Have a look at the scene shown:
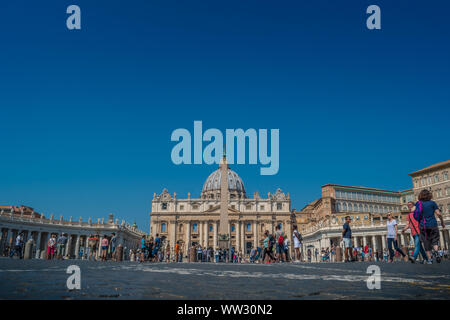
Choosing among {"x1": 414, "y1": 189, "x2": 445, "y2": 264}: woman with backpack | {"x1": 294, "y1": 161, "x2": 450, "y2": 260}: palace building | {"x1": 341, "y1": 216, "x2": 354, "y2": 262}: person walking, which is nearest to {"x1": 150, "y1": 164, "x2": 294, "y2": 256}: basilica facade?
{"x1": 294, "y1": 161, "x2": 450, "y2": 260}: palace building

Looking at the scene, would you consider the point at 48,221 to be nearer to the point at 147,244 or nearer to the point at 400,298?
the point at 147,244

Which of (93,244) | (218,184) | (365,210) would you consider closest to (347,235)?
(93,244)

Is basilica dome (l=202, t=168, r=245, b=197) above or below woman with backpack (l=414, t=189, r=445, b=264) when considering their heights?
above

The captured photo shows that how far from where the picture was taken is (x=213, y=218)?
3504 inches

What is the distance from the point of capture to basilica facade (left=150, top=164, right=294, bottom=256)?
8844 cm

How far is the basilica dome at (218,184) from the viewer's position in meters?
113

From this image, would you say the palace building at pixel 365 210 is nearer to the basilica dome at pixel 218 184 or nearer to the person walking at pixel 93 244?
the person walking at pixel 93 244

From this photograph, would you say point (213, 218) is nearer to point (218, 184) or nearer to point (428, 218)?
point (218, 184)

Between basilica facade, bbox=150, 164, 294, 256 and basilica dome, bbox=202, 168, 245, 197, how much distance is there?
19.9 meters

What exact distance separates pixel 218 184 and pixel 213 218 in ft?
87.9

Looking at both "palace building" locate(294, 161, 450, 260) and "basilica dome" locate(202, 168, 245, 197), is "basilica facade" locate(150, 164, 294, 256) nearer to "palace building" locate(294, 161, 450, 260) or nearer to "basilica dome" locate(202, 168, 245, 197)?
"palace building" locate(294, 161, 450, 260)

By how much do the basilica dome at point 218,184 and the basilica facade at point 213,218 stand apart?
19865mm
